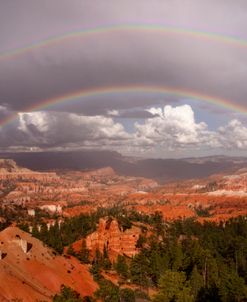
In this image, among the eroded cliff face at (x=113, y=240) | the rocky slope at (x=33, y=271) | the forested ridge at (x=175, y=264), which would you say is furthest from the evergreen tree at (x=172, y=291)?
the eroded cliff face at (x=113, y=240)

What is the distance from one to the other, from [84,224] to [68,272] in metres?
55.5

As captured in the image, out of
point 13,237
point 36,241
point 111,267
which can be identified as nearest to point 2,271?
point 13,237

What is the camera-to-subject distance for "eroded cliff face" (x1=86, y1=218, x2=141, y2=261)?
11856 cm

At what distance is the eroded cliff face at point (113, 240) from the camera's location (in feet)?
389

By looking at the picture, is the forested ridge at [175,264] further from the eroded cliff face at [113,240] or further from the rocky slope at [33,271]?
the rocky slope at [33,271]

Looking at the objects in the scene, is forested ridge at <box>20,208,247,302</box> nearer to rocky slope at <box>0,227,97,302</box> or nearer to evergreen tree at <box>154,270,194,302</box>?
evergreen tree at <box>154,270,194,302</box>

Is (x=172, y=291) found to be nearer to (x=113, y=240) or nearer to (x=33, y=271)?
(x=33, y=271)

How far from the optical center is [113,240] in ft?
398

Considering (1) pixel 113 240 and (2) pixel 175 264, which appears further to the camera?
(1) pixel 113 240

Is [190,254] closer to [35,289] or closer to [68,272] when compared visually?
[68,272]

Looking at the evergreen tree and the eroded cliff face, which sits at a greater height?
the evergreen tree

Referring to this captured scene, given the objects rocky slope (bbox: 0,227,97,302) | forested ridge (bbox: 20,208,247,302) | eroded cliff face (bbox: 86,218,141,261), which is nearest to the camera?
forested ridge (bbox: 20,208,247,302)

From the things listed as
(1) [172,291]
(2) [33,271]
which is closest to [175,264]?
(1) [172,291]

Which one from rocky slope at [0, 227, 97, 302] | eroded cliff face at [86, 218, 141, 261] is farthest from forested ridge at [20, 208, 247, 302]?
rocky slope at [0, 227, 97, 302]
